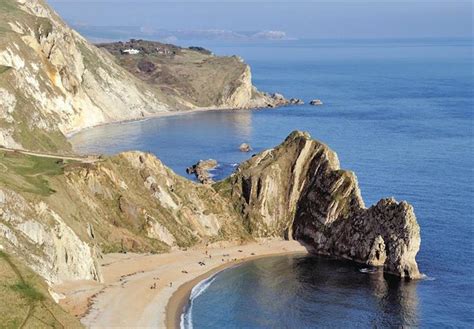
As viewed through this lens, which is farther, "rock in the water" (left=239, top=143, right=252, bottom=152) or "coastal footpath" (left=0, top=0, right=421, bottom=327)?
"rock in the water" (left=239, top=143, right=252, bottom=152)

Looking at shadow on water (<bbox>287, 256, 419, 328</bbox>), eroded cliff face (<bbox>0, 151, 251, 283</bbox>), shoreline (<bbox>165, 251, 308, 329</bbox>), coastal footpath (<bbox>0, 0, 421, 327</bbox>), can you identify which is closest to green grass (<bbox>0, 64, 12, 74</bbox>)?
coastal footpath (<bbox>0, 0, 421, 327</bbox>)

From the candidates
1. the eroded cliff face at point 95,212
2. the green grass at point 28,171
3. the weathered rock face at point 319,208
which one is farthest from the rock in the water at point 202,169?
the green grass at point 28,171

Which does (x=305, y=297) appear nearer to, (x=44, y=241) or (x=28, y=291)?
(x=44, y=241)

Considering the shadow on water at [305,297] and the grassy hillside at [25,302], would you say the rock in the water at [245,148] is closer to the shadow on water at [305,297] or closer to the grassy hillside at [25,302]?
the shadow on water at [305,297]

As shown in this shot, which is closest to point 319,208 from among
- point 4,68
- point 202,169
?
point 202,169

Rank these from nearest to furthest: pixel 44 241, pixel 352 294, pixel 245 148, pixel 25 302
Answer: pixel 25 302
pixel 44 241
pixel 352 294
pixel 245 148

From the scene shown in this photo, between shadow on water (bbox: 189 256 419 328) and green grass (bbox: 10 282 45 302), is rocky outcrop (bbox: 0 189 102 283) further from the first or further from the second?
shadow on water (bbox: 189 256 419 328)
